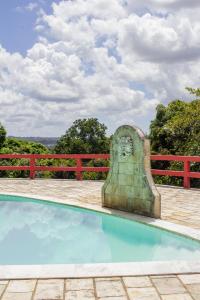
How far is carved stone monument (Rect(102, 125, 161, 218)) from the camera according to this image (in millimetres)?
7734

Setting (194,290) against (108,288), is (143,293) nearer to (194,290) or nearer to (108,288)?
(108,288)

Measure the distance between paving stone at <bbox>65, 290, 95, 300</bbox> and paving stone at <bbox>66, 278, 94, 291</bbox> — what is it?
0.08 m

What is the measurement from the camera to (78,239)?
6.91 metres

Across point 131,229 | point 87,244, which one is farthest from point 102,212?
point 87,244

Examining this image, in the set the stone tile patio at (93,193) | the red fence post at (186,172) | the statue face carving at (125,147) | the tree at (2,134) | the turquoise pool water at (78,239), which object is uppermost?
the tree at (2,134)

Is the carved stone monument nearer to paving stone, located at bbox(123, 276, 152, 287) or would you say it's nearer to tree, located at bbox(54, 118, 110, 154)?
paving stone, located at bbox(123, 276, 152, 287)

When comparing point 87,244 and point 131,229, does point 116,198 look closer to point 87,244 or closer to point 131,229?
point 131,229

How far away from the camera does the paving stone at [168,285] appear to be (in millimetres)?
3844

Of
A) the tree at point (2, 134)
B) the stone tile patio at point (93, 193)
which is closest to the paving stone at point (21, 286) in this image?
the stone tile patio at point (93, 193)

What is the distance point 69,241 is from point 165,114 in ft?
66.6

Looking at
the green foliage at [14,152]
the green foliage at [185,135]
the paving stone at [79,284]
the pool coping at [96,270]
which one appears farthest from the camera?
the green foliage at [14,152]

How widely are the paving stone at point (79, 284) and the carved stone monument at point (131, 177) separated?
354 cm

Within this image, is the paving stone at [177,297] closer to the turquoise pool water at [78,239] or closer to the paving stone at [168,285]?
the paving stone at [168,285]

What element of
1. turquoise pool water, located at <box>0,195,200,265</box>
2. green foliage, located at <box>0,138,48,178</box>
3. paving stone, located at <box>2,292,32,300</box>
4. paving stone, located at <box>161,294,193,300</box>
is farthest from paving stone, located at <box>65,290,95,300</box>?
green foliage, located at <box>0,138,48,178</box>
